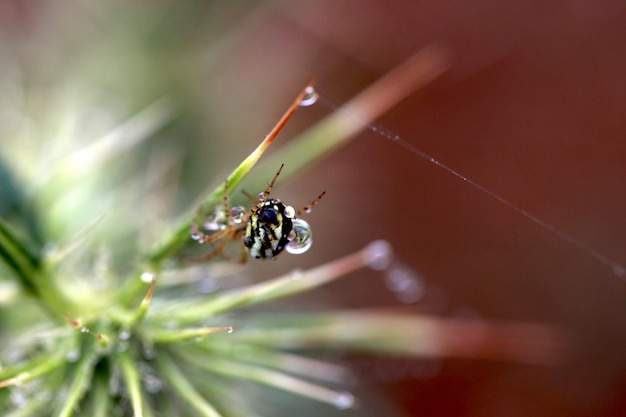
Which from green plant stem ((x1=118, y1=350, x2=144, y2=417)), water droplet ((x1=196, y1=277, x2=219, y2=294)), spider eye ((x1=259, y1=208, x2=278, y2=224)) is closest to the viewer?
green plant stem ((x1=118, y1=350, x2=144, y2=417))

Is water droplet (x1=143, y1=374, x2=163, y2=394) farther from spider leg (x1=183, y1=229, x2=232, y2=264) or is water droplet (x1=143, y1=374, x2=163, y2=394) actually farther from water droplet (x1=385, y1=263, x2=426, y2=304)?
water droplet (x1=385, y1=263, x2=426, y2=304)

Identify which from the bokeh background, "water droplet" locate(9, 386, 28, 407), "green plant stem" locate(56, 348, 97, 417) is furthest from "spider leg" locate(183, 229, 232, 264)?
the bokeh background

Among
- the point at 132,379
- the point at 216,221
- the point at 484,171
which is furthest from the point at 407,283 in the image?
the point at 132,379

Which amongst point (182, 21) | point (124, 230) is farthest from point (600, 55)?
point (124, 230)

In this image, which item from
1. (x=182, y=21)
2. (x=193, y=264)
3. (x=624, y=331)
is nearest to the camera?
(x=193, y=264)

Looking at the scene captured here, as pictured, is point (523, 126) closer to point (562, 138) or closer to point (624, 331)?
point (562, 138)

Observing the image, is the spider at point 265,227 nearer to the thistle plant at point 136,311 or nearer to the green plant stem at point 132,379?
the thistle plant at point 136,311

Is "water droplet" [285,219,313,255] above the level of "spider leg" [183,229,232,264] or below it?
below
